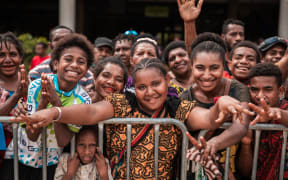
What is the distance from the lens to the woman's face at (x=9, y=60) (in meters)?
3.38

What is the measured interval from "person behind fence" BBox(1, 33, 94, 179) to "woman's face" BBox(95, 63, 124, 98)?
1.21 ft

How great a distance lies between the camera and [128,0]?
13.7m

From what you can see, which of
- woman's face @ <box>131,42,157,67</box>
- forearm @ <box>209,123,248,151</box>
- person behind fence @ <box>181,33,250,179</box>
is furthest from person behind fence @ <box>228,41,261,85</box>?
forearm @ <box>209,123,248,151</box>

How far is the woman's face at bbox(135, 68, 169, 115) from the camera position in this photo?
272 centimetres

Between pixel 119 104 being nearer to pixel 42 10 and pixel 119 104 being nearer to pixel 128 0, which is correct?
pixel 128 0

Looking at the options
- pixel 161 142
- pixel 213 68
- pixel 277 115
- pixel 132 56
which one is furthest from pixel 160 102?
pixel 132 56

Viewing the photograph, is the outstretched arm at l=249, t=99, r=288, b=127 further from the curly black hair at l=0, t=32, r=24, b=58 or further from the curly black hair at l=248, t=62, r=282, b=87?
the curly black hair at l=0, t=32, r=24, b=58

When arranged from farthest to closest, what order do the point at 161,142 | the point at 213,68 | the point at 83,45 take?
1. the point at 83,45
2. the point at 213,68
3. the point at 161,142

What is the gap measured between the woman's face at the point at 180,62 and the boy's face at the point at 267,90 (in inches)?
54.2

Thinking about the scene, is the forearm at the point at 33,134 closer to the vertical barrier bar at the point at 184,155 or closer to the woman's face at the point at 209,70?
the vertical barrier bar at the point at 184,155

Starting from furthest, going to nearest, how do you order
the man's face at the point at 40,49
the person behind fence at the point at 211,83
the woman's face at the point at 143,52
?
the man's face at the point at 40,49 → the woman's face at the point at 143,52 → the person behind fence at the point at 211,83

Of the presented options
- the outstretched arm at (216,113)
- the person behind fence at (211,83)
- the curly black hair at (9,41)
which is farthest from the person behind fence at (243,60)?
the curly black hair at (9,41)

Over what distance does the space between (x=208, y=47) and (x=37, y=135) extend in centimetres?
193

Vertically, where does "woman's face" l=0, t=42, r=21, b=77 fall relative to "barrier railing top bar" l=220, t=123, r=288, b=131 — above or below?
above
